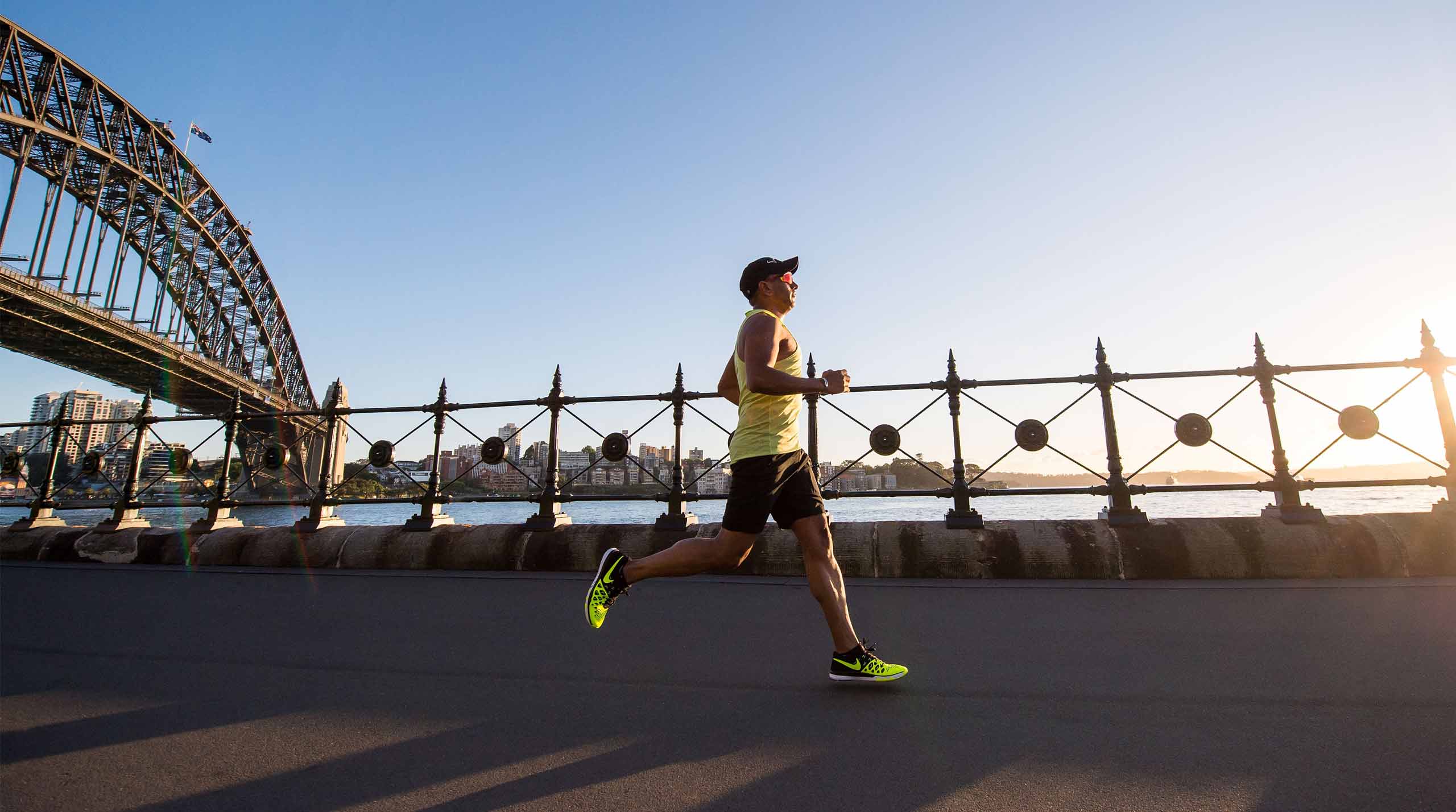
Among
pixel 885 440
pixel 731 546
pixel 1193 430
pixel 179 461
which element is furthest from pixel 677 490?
pixel 179 461

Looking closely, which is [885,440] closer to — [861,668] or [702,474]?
[702,474]

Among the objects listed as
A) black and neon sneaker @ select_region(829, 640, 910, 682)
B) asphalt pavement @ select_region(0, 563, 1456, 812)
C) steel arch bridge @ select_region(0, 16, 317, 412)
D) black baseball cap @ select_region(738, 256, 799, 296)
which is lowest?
asphalt pavement @ select_region(0, 563, 1456, 812)

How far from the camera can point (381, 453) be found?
710cm

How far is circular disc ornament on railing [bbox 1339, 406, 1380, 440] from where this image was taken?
5.16m

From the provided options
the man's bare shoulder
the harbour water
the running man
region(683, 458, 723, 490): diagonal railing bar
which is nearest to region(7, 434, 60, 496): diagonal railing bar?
the harbour water

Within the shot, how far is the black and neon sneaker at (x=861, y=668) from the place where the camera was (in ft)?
7.81

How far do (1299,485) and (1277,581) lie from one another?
903 millimetres

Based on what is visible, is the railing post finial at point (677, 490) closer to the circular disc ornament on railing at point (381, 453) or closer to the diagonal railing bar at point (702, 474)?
the diagonal railing bar at point (702, 474)

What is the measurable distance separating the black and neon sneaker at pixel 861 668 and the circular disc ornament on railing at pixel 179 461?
9.02 meters

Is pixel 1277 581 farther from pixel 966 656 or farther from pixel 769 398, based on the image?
pixel 769 398

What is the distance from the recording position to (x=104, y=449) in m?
8.78

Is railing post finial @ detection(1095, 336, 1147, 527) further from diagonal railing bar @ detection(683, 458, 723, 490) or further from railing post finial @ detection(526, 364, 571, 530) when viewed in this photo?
railing post finial @ detection(526, 364, 571, 530)

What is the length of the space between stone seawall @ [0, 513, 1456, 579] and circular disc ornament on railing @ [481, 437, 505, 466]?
0.86 meters

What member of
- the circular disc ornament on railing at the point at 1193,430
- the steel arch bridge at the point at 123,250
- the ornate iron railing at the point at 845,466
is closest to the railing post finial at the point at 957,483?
the ornate iron railing at the point at 845,466
